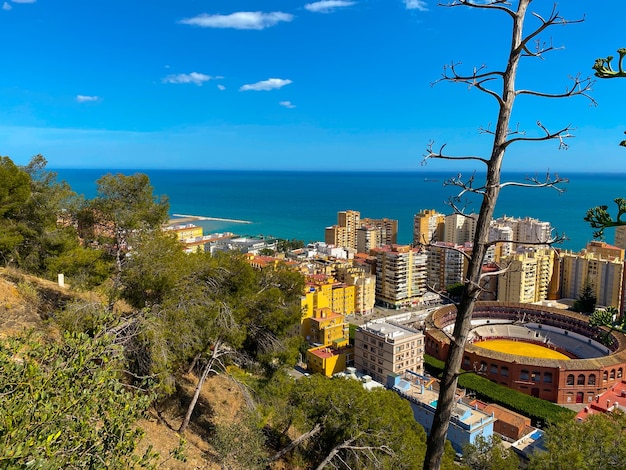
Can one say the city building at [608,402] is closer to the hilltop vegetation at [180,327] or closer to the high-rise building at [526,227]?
A: the hilltop vegetation at [180,327]

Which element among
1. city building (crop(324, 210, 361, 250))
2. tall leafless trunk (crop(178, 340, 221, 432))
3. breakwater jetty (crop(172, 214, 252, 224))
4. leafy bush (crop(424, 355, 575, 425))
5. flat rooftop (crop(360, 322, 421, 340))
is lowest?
leafy bush (crop(424, 355, 575, 425))

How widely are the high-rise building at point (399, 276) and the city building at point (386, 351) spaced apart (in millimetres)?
10580

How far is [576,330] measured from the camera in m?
24.2

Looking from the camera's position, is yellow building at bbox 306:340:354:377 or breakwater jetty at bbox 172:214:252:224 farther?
breakwater jetty at bbox 172:214:252:224

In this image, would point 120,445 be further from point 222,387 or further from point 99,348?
point 222,387

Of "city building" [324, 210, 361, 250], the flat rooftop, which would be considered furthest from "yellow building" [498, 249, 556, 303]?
"city building" [324, 210, 361, 250]

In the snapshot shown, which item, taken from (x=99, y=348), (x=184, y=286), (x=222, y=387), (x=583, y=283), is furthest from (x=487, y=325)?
(x=99, y=348)

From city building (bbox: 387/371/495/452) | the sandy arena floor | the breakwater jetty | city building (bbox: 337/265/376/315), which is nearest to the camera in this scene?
city building (bbox: 387/371/495/452)

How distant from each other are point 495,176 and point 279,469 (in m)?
6.73

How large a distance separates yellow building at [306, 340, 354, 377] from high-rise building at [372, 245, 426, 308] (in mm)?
10911

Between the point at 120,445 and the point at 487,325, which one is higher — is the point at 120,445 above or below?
above

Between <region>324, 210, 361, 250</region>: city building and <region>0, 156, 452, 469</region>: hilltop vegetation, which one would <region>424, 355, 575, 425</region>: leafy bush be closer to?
<region>0, 156, 452, 469</region>: hilltop vegetation

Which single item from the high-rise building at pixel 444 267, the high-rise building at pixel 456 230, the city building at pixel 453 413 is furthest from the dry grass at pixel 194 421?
the high-rise building at pixel 456 230

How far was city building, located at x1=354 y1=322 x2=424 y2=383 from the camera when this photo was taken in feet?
56.0
